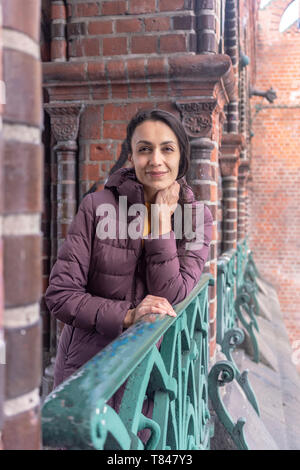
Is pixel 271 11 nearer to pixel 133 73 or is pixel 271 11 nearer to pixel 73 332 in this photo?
pixel 133 73

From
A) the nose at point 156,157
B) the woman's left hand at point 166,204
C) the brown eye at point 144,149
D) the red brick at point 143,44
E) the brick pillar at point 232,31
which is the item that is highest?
the brick pillar at point 232,31

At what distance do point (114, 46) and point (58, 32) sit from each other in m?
0.34

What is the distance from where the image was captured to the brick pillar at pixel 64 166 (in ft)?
9.43

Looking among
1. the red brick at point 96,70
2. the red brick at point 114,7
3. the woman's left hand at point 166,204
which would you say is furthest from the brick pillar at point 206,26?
the woman's left hand at point 166,204

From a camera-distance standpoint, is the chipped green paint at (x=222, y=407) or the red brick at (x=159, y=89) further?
the red brick at (x=159, y=89)

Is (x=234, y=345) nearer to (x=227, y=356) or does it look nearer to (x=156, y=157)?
(x=227, y=356)

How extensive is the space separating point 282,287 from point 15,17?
1072cm

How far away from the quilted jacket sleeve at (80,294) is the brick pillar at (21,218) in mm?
780

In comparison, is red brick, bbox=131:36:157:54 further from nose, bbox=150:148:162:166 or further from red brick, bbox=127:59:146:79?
nose, bbox=150:148:162:166

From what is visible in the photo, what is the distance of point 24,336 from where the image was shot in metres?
0.61

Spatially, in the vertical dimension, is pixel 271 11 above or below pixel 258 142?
above

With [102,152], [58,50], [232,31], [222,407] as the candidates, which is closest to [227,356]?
[222,407]

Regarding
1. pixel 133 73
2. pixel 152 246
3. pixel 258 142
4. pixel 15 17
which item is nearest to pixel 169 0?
pixel 133 73

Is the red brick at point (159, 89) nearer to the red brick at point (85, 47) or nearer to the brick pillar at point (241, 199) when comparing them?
the red brick at point (85, 47)
